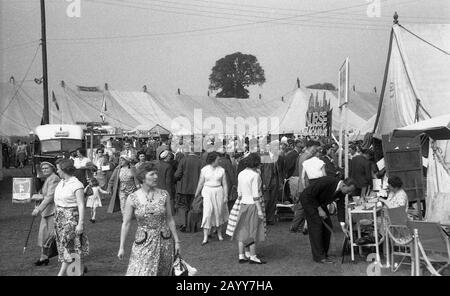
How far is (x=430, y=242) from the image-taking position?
647cm

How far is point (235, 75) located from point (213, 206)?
153ft

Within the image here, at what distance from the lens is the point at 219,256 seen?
833 centimetres

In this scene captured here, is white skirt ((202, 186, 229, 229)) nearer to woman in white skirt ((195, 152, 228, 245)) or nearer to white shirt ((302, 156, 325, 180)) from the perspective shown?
woman in white skirt ((195, 152, 228, 245))

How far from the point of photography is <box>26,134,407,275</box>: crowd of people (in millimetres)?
5344

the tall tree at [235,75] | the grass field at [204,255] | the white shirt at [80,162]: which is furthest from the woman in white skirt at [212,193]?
the tall tree at [235,75]

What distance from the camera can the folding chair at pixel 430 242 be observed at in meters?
6.27

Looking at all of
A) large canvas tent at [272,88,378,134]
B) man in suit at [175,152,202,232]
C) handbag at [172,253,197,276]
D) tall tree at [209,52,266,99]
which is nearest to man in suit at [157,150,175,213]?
man in suit at [175,152,202,232]

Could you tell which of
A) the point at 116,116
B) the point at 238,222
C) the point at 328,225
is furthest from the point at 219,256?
the point at 116,116

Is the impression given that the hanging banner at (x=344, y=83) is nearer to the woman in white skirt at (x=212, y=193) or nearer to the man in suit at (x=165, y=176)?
the woman in white skirt at (x=212, y=193)

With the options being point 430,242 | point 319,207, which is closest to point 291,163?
point 319,207

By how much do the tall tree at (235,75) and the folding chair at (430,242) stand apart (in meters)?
44.4

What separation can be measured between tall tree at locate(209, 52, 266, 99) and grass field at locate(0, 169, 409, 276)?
4051cm
